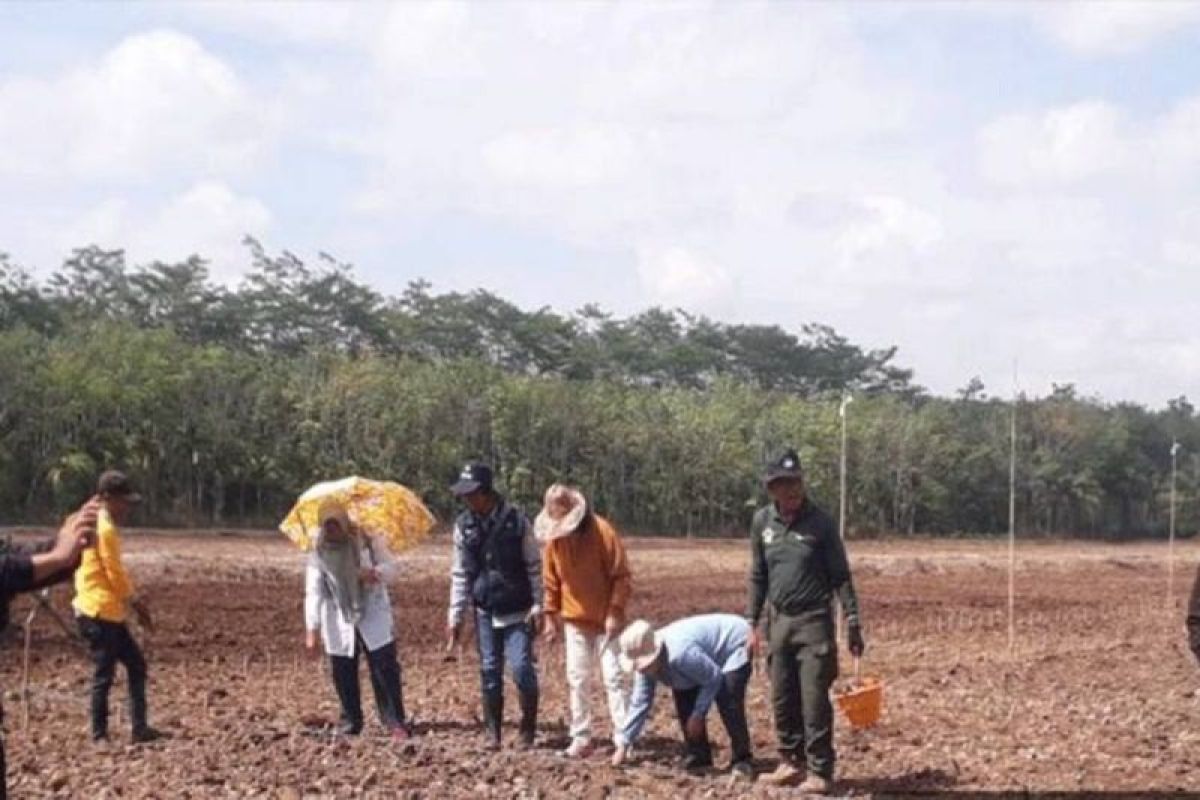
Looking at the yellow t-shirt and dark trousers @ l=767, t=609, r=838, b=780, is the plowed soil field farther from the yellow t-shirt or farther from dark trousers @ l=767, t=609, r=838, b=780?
the yellow t-shirt

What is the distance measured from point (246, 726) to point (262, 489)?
3787cm

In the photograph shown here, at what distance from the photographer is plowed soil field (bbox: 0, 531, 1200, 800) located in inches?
347

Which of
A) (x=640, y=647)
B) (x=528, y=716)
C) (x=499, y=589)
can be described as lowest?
(x=528, y=716)

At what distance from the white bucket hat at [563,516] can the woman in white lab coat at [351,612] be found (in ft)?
4.36

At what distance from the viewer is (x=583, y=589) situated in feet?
32.7

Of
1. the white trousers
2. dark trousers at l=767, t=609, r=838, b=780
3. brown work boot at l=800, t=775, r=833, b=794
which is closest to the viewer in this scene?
brown work boot at l=800, t=775, r=833, b=794

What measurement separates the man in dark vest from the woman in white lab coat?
0.50 meters

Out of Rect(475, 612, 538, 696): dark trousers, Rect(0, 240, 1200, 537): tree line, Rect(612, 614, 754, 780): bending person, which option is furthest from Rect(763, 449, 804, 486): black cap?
Rect(0, 240, 1200, 537): tree line

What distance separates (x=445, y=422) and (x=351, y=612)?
1571 inches

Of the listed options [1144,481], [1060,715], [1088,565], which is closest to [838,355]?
[1144,481]

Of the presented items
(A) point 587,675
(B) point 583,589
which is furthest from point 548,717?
Result: (B) point 583,589

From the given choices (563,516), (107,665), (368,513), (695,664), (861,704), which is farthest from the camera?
(368,513)

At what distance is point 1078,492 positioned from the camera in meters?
71.8

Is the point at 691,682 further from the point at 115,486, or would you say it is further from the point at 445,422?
the point at 445,422
